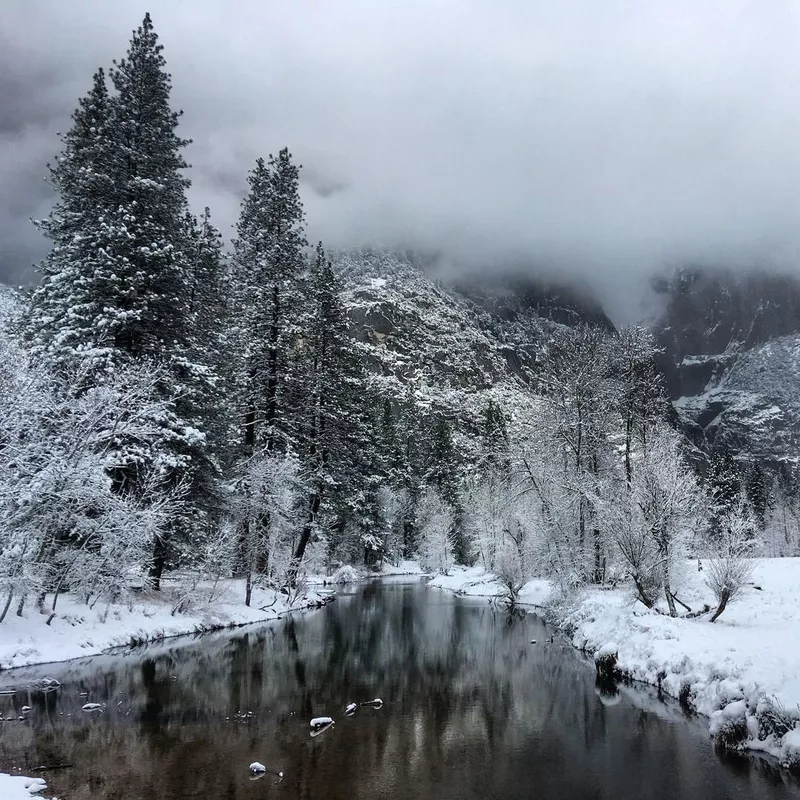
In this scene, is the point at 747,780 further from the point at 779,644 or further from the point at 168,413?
the point at 168,413

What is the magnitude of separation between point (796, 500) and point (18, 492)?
106933 mm

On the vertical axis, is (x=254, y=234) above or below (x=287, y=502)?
above

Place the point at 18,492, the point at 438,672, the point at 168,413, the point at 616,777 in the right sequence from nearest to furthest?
the point at 616,777, the point at 18,492, the point at 438,672, the point at 168,413

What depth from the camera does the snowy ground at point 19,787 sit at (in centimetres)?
784

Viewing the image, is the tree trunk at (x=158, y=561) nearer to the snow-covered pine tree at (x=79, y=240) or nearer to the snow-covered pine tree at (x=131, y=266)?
the snow-covered pine tree at (x=131, y=266)

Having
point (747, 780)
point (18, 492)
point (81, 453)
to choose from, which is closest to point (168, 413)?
point (81, 453)

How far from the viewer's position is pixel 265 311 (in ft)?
104

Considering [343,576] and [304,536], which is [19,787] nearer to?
[304,536]

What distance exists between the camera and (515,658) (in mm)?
20188

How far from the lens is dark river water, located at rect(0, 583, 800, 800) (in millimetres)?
9391

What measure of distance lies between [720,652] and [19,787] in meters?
15.0

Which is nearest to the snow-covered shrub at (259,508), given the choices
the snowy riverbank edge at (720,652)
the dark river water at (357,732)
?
the dark river water at (357,732)

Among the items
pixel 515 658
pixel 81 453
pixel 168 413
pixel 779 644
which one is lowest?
pixel 515 658

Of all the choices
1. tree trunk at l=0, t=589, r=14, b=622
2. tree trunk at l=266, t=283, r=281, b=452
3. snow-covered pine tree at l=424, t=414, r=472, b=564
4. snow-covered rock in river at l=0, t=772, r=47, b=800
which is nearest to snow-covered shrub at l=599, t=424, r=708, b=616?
tree trunk at l=266, t=283, r=281, b=452
